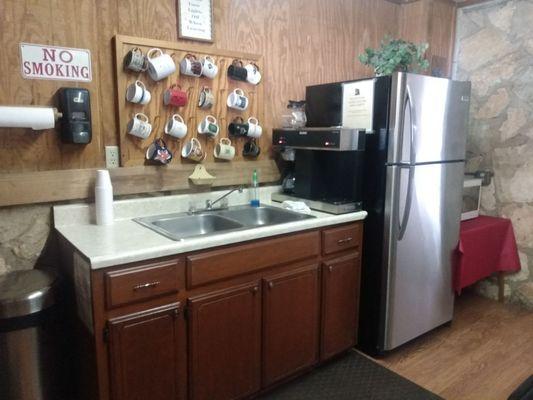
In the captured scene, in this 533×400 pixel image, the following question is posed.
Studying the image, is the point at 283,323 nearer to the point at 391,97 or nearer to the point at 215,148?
the point at 215,148

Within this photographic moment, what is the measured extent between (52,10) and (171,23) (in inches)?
21.8

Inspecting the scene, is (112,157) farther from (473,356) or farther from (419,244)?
(473,356)

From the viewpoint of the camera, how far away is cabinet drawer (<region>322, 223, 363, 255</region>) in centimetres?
213

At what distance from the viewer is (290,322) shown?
6.70ft

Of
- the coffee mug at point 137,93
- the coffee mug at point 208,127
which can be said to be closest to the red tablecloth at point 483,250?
the coffee mug at point 208,127

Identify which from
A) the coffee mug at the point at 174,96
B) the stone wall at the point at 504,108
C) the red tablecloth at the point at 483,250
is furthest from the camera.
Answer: the stone wall at the point at 504,108

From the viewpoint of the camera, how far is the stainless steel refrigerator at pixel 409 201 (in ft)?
7.14

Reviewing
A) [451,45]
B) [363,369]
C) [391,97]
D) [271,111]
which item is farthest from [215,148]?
[451,45]

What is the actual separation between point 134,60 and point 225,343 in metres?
1.35

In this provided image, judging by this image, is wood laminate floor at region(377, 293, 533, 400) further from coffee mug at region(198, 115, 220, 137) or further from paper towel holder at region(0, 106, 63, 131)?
paper towel holder at region(0, 106, 63, 131)

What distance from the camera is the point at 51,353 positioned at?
1.69 m

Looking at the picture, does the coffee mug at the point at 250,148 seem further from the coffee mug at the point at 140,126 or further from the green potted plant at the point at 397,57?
the green potted plant at the point at 397,57

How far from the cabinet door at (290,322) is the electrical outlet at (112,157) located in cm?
92

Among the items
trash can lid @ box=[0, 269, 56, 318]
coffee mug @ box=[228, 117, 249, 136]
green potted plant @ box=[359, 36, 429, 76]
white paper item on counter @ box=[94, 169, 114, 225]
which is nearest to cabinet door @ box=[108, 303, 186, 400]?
trash can lid @ box=[0, 269, 56, 318]
